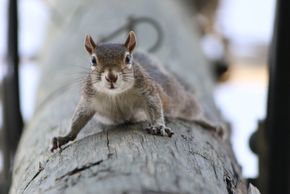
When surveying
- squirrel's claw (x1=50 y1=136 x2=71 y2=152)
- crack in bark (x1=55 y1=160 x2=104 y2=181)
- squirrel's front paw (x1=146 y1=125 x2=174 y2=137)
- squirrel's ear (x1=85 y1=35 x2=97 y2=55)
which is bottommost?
squirrel's claw (x1=50 y1=136 x2=71 y2=152)

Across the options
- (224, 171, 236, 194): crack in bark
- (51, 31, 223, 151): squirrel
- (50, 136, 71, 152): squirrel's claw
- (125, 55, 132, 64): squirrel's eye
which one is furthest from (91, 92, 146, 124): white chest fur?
(224, 171, 236, 194): crack in bark

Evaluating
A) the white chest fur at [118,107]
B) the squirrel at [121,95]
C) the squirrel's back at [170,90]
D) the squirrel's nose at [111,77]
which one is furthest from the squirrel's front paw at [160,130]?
the squirrel's back at [170,90]

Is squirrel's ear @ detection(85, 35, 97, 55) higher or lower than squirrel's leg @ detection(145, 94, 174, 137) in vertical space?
higher

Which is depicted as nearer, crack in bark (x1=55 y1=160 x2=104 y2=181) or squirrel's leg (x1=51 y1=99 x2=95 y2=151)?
crack in bark (x1=55 y1=160 x2=104 y2=181)

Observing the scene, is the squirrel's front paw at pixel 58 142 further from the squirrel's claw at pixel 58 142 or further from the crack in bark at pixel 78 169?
the crack in bark at pixel 78 169

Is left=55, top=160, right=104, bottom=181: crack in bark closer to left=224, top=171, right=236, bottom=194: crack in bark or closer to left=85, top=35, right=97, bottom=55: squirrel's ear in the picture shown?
left=224, top=171, right=236, bottom=194: crack in bark

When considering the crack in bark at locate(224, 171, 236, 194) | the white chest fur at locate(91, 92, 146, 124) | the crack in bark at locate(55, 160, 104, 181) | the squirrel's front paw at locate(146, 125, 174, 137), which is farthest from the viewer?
the white chest fur at locate(91, 92, 146, 124)

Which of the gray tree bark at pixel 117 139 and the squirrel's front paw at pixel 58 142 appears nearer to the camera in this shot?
the gray tree bark at pixel 117 139

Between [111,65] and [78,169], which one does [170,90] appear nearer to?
[111,65]
